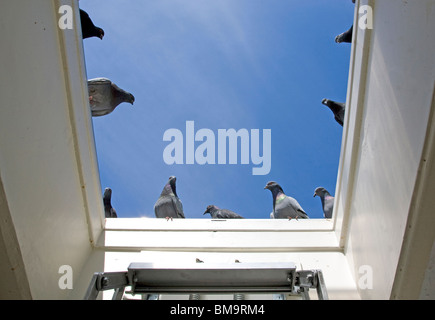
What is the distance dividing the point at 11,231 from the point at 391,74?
207 cm

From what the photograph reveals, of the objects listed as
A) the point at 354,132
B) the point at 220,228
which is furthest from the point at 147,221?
the point at 354,132

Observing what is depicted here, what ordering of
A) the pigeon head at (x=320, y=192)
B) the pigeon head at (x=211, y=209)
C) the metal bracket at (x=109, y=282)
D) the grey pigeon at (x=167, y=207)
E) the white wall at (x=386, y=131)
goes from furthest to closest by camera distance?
1. the pigeon head at (x=211, y=209)
2. the pigeon head at (x=320, y=192)
3. the grey pigeon at (x=167, y=207)
4. the white wall at (x=386, y=131)
5. the metal bracket at (x=109, y=282)

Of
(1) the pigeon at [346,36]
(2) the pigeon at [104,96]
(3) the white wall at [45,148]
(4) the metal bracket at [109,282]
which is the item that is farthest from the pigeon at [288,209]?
(4) the metal bracket at [109,282]

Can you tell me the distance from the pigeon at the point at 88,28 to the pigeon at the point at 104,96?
1.48ft

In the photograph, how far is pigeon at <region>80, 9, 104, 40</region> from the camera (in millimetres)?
3061

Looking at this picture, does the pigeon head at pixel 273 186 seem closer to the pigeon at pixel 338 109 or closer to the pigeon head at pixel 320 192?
the pigeon head at pixel 320 192

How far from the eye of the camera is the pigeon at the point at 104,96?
11.4ft

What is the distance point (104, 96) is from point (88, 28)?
2.22 feet

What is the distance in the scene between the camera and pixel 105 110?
143 inches

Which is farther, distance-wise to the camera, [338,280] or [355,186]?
[355,186]

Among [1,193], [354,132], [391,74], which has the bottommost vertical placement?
[1,193]

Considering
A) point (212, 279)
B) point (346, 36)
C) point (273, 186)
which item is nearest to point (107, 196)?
point (273, 186)

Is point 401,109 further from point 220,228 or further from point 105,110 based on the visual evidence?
point 105,110

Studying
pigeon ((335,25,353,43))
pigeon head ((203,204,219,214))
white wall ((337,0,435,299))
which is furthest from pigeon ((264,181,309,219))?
pigeon ((335,25,353,43))
